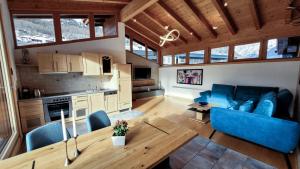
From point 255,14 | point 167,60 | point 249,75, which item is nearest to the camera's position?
point 255,14

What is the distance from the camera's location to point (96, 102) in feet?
13.4

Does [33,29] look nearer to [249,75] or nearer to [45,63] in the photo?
[45,63]

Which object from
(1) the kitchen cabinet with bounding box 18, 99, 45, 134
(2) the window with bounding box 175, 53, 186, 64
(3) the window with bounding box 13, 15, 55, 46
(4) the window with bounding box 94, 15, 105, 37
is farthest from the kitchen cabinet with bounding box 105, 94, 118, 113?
(2) the window with bounding box 175, 53, 186, 64

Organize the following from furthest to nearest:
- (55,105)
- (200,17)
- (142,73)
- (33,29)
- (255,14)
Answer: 1. (142,73)
2. (200,17)
3. (255,14)
4. (33,29)
5. (55,105)

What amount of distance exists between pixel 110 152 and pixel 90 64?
3.49 meters

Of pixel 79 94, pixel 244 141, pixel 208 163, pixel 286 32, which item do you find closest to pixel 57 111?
pixel 79 94

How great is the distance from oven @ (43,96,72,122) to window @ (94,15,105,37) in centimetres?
240

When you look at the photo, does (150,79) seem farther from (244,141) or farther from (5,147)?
(5,147)

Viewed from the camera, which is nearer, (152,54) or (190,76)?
(190,76)

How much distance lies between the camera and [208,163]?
6.75 feet

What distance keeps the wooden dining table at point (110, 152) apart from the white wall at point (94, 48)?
352 cm

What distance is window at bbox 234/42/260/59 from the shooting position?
4.51m

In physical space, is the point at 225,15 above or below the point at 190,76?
above

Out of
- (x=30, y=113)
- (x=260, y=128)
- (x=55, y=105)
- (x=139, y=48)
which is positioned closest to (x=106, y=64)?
(x=55, y=105)
